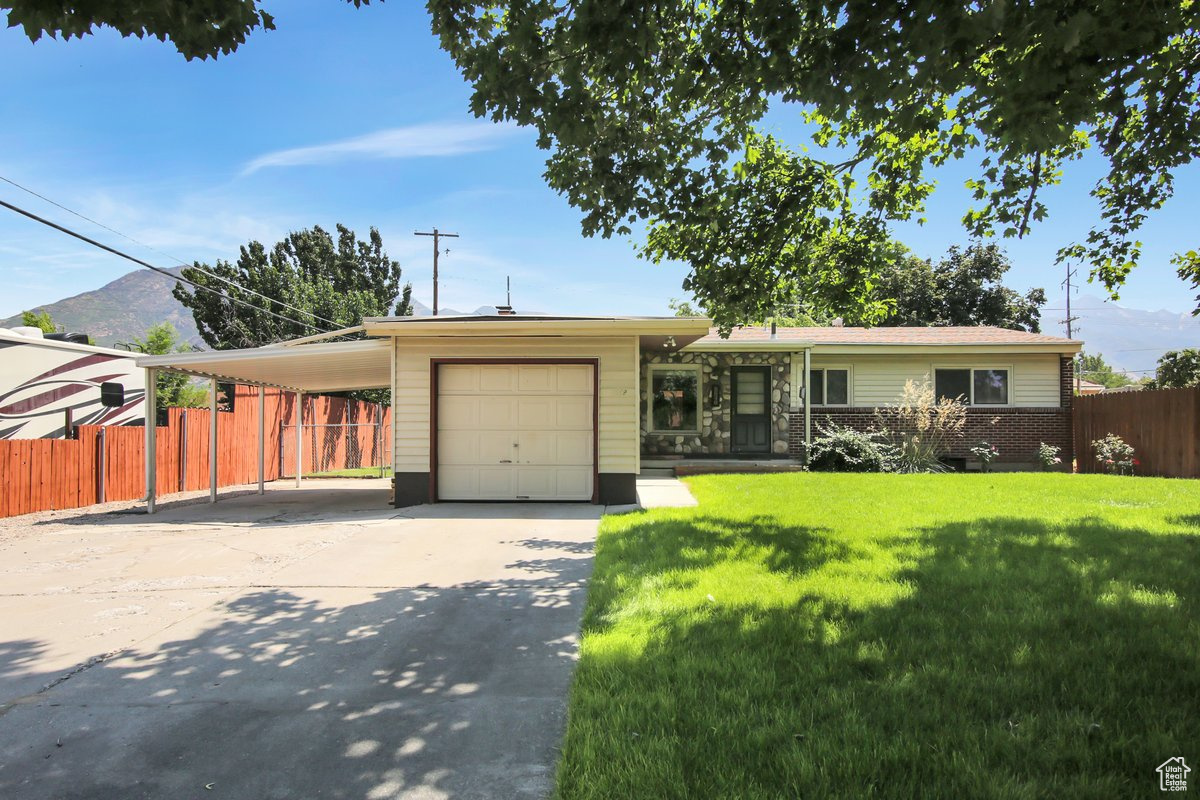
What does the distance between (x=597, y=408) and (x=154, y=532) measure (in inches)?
254

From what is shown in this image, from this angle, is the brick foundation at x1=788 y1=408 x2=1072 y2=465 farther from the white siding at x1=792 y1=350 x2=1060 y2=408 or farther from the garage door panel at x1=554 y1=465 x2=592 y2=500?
the garage door panel at x1=554 y1=465 x2=592 y2=500

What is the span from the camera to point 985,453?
16.2m

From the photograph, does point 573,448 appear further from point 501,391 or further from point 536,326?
point 536,326

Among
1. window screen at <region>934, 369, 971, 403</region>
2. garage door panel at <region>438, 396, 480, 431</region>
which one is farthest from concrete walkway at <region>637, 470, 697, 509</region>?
window screen at <region>934, 369, 971, 403</region>

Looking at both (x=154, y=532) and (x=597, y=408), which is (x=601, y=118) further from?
(x=154, y=532)

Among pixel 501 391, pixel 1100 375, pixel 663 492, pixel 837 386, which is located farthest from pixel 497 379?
pixel 1100 375

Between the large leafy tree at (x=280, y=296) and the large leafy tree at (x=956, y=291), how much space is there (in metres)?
23.8

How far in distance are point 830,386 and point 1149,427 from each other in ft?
21.5

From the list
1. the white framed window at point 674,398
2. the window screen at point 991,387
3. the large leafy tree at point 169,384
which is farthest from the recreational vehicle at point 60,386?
the window screen at point 991,387

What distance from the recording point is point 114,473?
12805mm

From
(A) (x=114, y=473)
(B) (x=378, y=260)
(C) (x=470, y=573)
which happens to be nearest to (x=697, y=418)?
(C) (x=470, y=573)

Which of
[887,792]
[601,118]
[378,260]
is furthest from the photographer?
[378,260]

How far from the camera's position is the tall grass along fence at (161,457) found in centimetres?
1100

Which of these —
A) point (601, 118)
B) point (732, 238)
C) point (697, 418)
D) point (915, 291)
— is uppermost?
point (915, 291)
